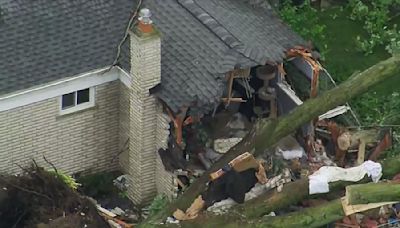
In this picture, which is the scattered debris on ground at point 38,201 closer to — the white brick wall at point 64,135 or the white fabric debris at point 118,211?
the white brick wall at point 64,135

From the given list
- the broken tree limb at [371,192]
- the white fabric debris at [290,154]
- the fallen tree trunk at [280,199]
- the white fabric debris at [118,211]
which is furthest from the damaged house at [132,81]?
the broken tree limb at [371,192]

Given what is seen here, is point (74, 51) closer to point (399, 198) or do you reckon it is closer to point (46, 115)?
point (46, 115)

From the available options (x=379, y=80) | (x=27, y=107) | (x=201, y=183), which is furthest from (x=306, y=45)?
(x=27, y=107)

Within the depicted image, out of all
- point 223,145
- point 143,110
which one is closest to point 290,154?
point 223,145

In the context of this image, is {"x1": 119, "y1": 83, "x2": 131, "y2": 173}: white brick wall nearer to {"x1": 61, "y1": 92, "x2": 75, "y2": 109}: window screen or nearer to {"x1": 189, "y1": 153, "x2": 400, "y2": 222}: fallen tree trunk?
{"x1": 61, "y1": 92, "x2": 75, "y2": 109}: window screen

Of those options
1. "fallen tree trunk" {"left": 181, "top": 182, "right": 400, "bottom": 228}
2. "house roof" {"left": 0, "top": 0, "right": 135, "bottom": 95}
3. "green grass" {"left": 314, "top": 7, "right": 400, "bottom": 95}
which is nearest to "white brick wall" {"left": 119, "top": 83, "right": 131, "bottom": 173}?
"house roof" {"left": 0, "top": 0, "right": 135, "bottom": 95}

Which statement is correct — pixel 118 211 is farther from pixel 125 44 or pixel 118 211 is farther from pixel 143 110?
pixel 125 44
